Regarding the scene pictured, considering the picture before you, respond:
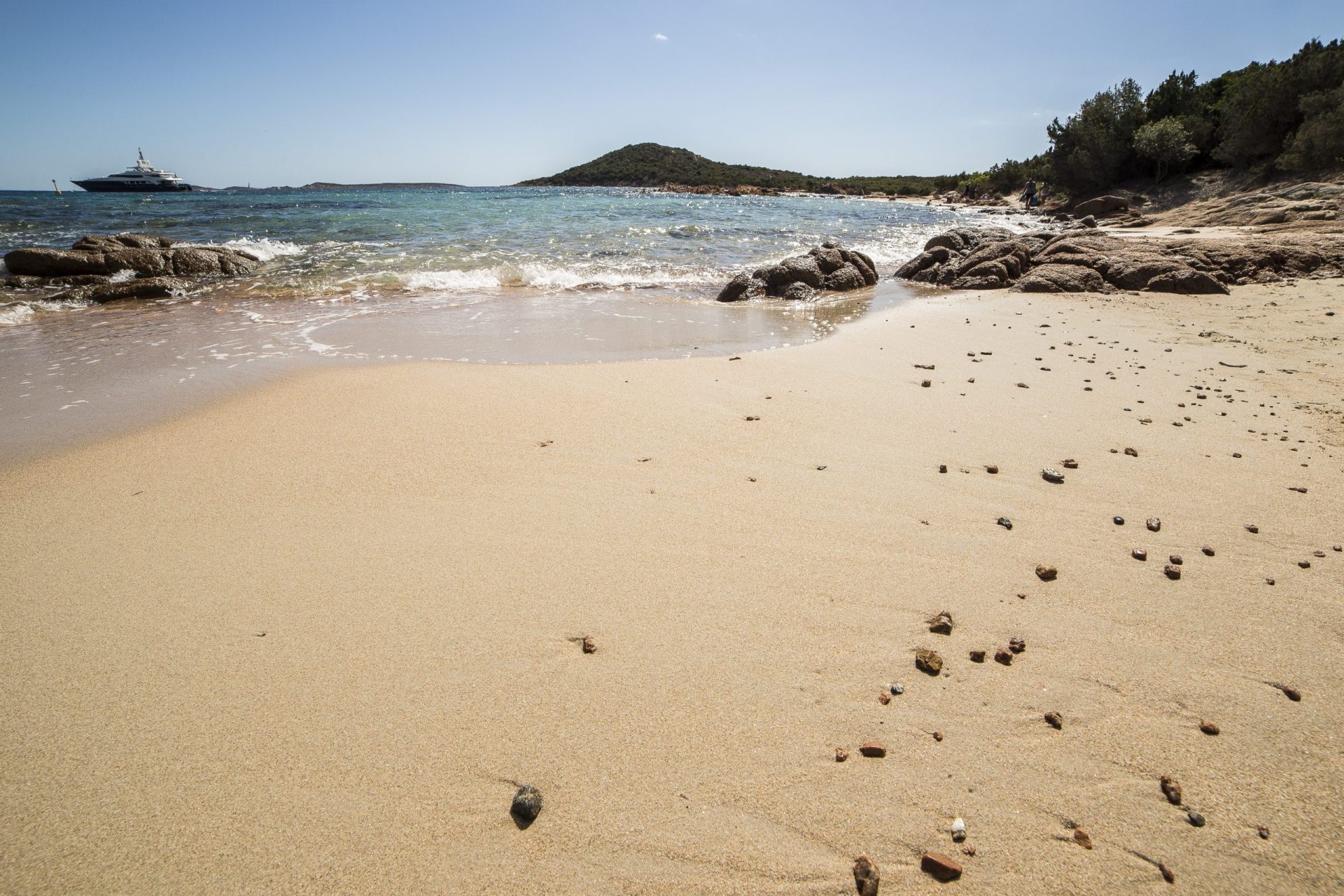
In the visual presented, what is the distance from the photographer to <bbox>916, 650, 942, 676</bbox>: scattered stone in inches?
82.2

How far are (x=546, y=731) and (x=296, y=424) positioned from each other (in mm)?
3571

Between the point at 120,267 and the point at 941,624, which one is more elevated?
the point at 120,267

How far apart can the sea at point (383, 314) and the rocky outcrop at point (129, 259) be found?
76 centimetres

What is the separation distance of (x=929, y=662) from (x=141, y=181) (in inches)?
3884

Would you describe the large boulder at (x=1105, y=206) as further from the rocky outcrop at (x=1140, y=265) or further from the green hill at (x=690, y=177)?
the green hill at (x=690, y=177)

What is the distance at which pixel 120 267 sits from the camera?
471 inches

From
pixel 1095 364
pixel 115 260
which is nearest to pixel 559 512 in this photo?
pixel 1095 364

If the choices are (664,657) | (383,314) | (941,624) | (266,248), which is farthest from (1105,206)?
(664,657)

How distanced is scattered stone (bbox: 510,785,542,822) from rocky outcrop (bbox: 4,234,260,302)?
13379mm

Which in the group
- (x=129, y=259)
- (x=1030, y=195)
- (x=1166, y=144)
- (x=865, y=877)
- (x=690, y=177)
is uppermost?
(x=690, y=177)

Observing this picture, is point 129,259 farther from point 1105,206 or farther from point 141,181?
point 141,181

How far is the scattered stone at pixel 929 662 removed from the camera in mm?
2088

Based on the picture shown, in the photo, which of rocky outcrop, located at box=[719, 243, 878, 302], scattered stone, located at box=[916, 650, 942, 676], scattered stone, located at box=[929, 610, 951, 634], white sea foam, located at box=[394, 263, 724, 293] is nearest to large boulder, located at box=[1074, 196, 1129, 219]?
rocky outcrop, located at box=[719, 243, 878, 302]

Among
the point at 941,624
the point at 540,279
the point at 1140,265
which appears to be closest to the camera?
the point at 941,624
